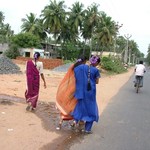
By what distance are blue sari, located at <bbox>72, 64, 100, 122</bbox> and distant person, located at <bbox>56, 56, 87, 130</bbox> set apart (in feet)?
0.38

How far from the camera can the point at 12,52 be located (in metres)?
60.8

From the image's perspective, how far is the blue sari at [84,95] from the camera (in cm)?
791

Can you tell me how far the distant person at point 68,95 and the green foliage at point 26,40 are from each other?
59.9 meters

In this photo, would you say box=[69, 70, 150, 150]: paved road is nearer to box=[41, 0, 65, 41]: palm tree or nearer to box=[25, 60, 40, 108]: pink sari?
box=[25, 60, 40, 108]: pink sari

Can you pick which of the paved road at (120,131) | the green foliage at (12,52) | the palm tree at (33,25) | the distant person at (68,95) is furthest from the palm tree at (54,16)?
the distant person at (68,95)

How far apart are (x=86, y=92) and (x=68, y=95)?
1.39 feet

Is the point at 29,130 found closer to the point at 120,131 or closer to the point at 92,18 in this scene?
the point at 120,131

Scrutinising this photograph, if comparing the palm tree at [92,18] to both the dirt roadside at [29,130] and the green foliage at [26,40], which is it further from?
the dirt roadside at [29,130]

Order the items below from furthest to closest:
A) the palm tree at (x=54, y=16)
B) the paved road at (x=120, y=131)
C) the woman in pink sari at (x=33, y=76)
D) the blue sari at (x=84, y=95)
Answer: the palm tree at (x=54, y=16) → the woman in pink sari at (x=33, y=76) → the blue sari at (x=84, y=95) → the paved road at (x=120, y=131)

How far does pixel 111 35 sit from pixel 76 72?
7023cm

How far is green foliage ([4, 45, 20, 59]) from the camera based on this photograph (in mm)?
60375

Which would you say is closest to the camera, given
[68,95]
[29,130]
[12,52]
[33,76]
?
[29,130]

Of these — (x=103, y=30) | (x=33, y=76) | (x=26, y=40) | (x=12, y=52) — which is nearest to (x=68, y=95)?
(x=33, y=76)

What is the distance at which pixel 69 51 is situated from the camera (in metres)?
80.3
